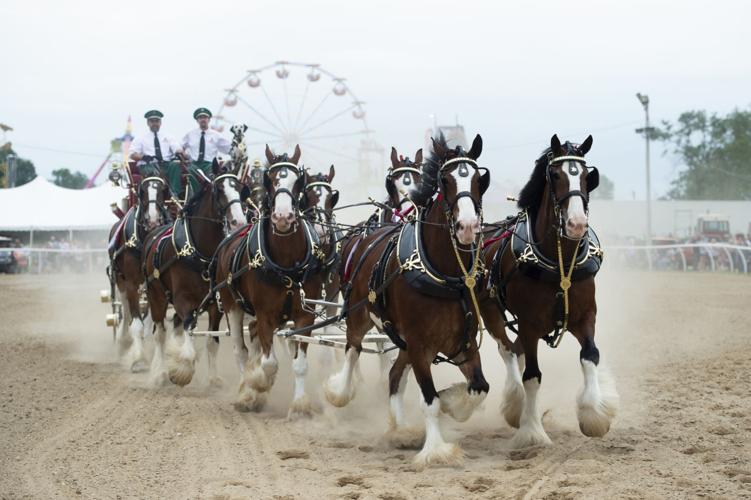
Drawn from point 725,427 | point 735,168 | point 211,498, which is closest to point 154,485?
point 211,498

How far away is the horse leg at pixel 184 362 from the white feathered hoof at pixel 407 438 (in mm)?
3570

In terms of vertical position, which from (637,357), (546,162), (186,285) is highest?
(546,162)

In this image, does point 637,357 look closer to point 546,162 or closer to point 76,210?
point 546,162

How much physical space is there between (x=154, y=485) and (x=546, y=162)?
366 centimetres

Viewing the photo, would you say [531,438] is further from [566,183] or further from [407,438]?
[566,183]

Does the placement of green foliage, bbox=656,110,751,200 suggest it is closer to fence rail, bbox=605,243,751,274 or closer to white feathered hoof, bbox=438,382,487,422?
fence rail, bbox=605,243,751,274

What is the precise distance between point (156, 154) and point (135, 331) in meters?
2.50

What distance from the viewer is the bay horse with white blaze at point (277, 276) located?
8.65 metres

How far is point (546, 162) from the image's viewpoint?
278 inches

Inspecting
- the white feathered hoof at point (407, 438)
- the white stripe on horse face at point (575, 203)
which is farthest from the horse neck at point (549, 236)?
the white feathered hoof at point (407, 438)

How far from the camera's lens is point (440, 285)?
6.65 metres

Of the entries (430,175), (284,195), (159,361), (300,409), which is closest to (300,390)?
(300,409)

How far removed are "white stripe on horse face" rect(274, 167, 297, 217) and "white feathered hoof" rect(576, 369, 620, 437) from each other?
10.3ft

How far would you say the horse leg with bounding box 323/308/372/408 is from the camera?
8.14 meters
